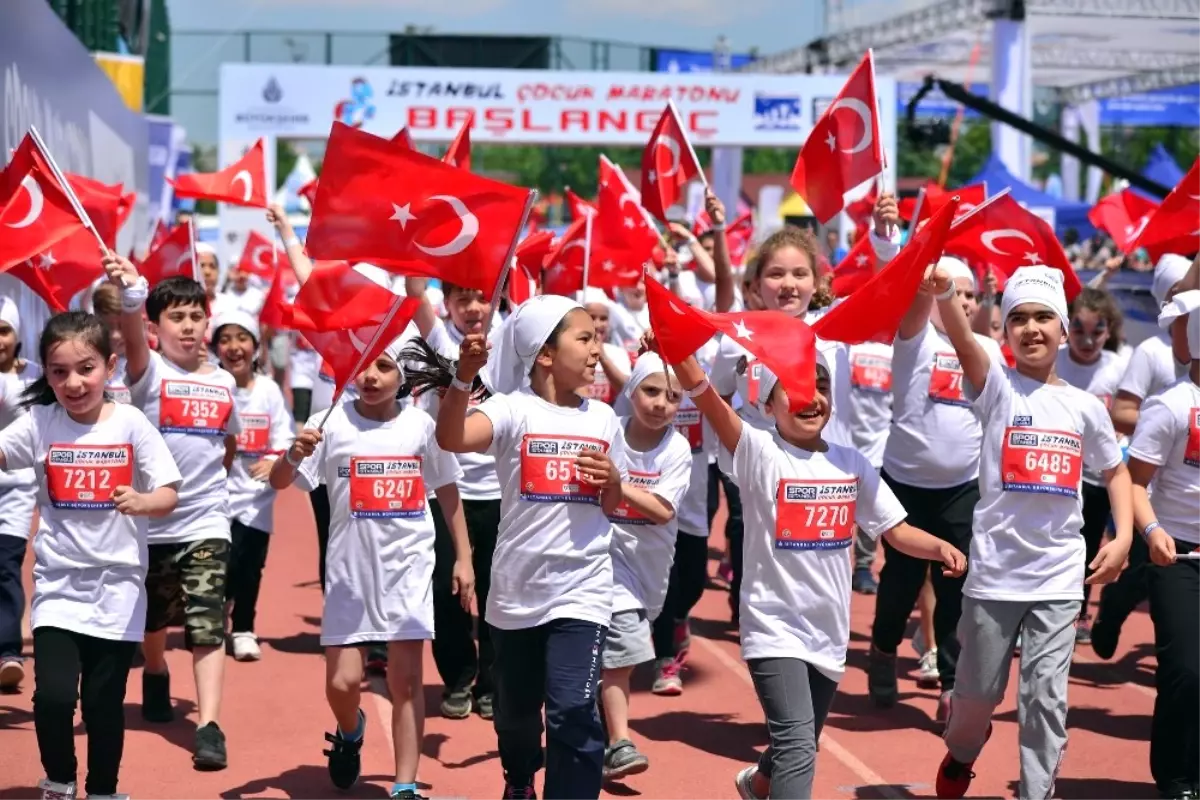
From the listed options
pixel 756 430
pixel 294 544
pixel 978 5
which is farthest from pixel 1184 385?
pixel 978 5

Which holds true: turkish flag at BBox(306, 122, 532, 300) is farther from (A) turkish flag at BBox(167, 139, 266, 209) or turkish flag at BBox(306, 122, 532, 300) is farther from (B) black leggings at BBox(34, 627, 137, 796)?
(A) turkish flag at BBox(167, 139, 266, 209)

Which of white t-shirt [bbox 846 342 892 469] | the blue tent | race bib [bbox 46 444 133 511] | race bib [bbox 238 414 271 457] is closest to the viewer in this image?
race bib [bbox 46 444 133 511]

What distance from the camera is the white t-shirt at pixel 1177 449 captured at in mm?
6988

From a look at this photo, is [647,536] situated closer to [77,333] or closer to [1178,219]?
[77,333]

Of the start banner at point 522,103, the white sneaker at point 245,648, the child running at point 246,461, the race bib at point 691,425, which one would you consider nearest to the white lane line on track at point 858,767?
the race bib at point 691,425

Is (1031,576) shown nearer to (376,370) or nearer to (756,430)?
(756,430)

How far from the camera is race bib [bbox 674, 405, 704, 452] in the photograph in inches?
371

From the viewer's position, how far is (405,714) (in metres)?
6.70

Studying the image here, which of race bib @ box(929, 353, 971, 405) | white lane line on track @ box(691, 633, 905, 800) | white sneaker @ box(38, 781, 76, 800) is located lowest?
white lane line on track @ box(691, 633, 905, 800)

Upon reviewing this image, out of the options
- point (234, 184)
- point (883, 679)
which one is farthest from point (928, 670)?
point (234, 184)

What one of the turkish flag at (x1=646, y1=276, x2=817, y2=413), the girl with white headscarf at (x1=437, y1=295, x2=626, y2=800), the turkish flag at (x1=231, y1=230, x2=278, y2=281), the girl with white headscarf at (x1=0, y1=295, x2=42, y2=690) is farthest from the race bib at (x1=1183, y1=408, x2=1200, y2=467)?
the turkish flag at (x1=231, y1=230, x2=278, y2=281)

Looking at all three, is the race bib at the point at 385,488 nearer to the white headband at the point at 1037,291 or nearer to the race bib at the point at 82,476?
the race bib at the point at 82,476

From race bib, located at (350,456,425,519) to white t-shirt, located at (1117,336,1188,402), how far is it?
10.7 feet

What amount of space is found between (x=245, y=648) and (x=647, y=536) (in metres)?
3.12
